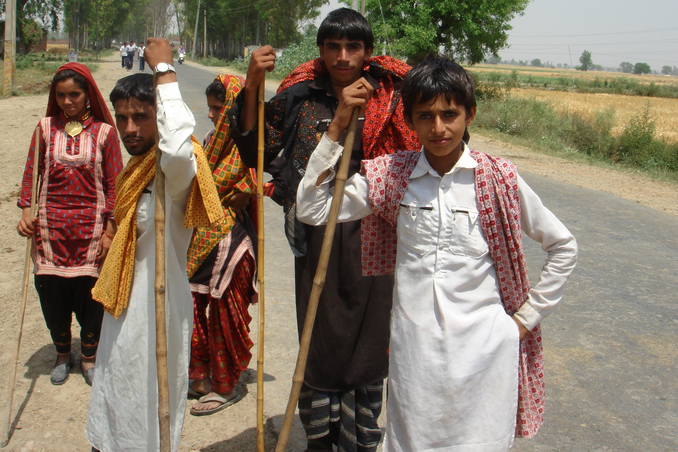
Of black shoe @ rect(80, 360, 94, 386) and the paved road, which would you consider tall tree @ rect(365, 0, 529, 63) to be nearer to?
the paved road

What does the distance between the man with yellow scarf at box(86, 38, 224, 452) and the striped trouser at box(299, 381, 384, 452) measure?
1.93ft

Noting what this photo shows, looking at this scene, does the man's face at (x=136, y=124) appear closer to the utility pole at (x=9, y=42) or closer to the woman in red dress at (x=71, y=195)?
the woman in red dress at (x=71, y=195)

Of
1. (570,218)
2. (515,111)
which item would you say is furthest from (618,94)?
(570,218)

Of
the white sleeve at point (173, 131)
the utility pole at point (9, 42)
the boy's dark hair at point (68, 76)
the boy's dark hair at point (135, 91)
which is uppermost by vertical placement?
the utility pole at point (9, 42)

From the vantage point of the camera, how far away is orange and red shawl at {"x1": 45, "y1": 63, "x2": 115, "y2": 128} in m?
3.05

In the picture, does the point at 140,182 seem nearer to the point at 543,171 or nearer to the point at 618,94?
the point at 543,171

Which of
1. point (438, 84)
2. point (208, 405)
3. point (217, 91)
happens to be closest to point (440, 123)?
point (438, 84)

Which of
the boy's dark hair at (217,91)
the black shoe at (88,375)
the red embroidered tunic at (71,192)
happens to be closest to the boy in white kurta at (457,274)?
the boy's dark hair at (217,91)

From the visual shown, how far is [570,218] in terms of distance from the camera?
7266mm

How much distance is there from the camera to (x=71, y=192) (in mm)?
3178

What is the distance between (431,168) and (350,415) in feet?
3.87

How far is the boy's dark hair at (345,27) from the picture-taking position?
2.17m

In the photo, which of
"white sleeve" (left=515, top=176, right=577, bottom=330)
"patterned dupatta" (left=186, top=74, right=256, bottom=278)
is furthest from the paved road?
"white sleeve" (left=515, top=176, right=577, bottom=330)

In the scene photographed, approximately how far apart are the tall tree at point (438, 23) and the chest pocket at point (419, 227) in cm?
2245
